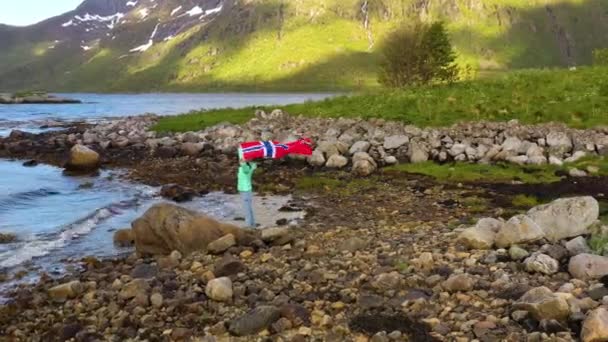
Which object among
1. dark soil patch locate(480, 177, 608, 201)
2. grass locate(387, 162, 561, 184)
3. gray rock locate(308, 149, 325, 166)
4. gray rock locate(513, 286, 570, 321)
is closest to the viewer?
gray rock locate(513, 286, 570, 321)

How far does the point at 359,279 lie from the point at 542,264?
11.2 feet

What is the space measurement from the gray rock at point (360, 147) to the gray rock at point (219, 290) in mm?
17922

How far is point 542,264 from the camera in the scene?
10.2 meters

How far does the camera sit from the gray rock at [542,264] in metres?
10.1

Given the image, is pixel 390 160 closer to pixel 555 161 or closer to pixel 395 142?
pixel 395 142

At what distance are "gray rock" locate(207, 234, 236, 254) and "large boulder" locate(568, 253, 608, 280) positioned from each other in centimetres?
746

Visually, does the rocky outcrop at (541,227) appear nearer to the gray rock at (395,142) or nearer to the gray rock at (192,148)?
the gray rock at (395,142)

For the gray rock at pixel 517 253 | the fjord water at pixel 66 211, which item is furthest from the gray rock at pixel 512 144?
the gray rock at pixel 517 253

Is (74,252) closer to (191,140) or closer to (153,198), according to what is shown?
(153,198)

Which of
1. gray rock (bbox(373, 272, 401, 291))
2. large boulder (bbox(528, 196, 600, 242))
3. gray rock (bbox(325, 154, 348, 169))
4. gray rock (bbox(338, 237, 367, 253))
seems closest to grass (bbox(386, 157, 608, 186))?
gray rock (bbox(325, 154, 348, 169))

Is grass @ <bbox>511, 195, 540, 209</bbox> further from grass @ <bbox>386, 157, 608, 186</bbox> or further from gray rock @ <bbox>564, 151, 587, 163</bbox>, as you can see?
gray rock @ <bbox>564, 151, 587, 163</bbox>

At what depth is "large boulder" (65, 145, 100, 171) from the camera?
30.9 meters

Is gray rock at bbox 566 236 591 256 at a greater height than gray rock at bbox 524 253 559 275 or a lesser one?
greater

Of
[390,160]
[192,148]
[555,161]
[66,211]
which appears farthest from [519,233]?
[192,148]
